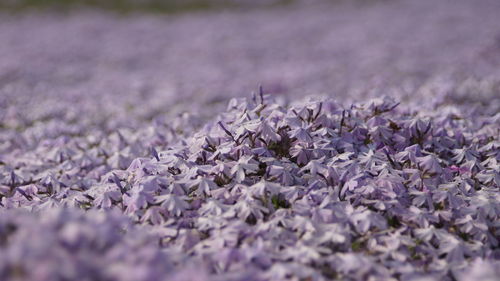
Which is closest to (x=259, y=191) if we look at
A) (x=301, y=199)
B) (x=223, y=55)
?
(x=301, y=199)

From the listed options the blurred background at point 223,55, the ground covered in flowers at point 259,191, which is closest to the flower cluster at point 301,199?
the ground covered in flowers at point 259,191

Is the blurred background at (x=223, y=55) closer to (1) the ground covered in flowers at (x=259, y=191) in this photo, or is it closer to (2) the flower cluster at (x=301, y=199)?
(1) the ground covered in flowers at (x=259, y=191)

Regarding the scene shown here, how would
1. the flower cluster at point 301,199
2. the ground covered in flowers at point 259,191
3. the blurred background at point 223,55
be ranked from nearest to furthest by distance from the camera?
1. the ground covered in flowers at point 259,191
2. the flower cluster at point 301,199
3. the blurred background at point 223,55

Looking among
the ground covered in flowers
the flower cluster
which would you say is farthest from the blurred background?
the flower cluster

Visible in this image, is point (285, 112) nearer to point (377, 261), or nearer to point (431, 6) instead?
point (377, 261)

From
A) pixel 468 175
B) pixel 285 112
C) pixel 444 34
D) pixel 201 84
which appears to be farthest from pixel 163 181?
pixel 444 34

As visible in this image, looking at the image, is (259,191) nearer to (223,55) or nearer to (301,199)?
(301,199)

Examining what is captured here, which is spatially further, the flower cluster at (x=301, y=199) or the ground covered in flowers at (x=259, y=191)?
the flower cluster at (x=301, y=199)
